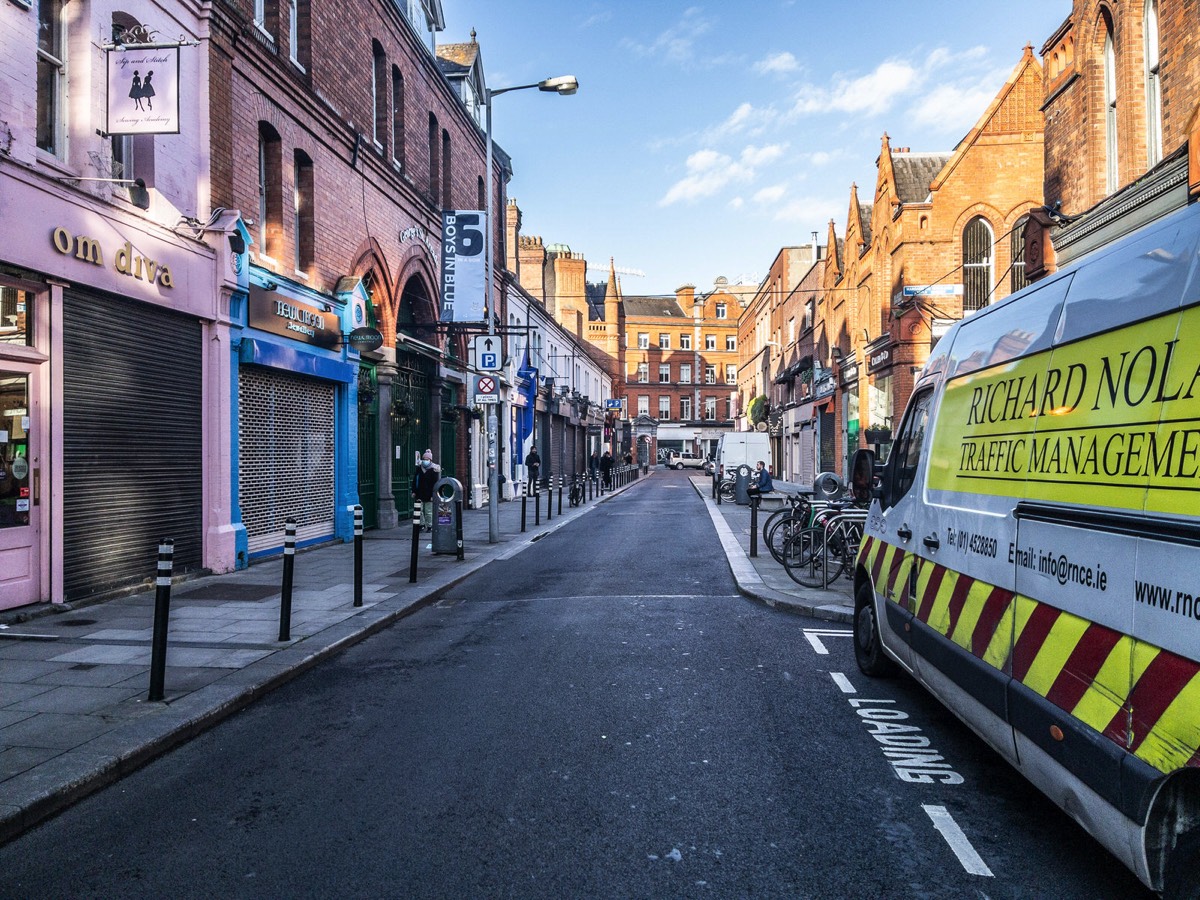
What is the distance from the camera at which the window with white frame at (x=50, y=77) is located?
8445 mm

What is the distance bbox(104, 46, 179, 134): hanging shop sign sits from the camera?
8695 millimetres

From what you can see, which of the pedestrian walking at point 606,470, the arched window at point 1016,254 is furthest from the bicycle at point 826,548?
the pedestrian walking at point 606,470

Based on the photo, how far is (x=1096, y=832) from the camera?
9.70 feet

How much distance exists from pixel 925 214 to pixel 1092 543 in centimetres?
2177

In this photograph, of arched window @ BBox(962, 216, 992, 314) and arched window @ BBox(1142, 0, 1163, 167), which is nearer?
arched window @ BBox(1142, 0, 1163, 167)

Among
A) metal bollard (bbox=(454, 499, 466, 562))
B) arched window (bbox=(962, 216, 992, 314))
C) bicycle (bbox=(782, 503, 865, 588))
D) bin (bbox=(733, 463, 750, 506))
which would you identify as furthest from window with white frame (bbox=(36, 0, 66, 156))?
bin (bbox=(733, 463, 750, 506))

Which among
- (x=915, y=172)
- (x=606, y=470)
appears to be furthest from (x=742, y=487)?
(x=606, y=470)

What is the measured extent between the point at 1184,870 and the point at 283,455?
1275 centimetres

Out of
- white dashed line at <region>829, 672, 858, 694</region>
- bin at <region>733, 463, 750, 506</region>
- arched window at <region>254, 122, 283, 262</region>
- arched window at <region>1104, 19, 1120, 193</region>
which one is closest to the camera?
white dashed line at <region>829, 672, 858, 694</region>

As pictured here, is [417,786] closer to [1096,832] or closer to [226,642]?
[1096,832]

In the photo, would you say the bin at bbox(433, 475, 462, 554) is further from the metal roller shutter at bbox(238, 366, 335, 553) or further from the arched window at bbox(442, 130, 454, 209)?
the arched window at bbox(442, 130, 454, 209)

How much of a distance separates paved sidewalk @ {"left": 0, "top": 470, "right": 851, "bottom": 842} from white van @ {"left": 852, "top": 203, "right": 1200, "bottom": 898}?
14.2ft

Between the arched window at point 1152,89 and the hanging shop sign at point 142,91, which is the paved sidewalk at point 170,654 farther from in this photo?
the arched window at point 1152,89

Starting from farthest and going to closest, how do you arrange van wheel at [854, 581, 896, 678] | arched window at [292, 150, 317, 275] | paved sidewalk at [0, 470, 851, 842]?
arched window at [292, 150, 317, 275] < van wheel at [854, 581, 896, 678] < paved sidewalk at [0, 470, 851, 842]
